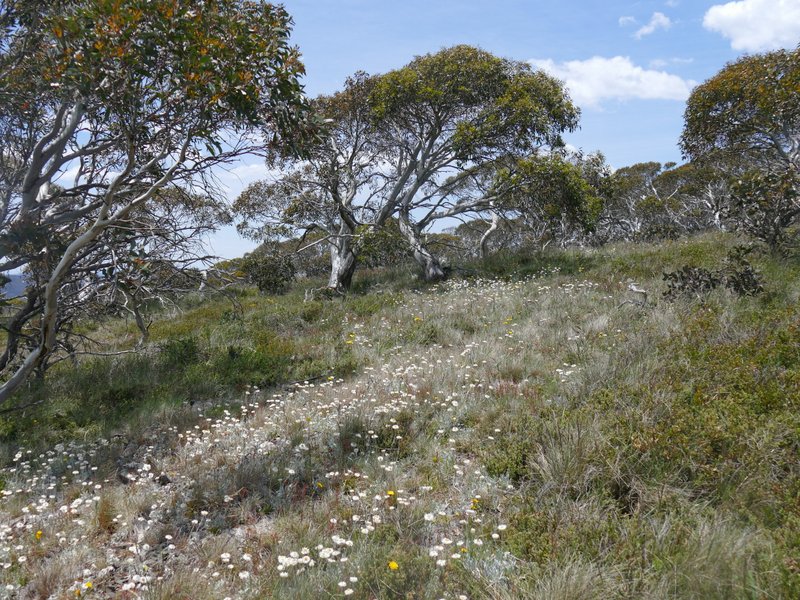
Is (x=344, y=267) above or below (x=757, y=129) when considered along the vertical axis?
below

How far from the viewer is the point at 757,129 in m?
17.5

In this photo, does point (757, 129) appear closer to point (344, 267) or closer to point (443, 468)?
point (344, 267)

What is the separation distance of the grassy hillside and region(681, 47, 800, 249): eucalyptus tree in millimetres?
2833

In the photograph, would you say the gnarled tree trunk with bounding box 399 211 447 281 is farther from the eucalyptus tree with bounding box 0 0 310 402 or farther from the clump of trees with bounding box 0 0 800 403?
the eucalyptus tree with bounding box 0 0 310 402

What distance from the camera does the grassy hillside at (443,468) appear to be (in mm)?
3023

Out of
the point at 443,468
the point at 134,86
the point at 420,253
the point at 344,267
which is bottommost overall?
the point at 443,468

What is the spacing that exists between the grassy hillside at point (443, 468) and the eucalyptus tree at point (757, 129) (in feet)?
9.30

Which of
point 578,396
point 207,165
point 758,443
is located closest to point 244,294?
point 207,165

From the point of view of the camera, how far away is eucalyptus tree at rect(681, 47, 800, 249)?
1002cm

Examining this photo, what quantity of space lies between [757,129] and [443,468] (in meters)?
19.5

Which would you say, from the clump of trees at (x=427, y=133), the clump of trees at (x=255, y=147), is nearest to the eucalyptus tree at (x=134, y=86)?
the clump of trees at (x=255, y=147)

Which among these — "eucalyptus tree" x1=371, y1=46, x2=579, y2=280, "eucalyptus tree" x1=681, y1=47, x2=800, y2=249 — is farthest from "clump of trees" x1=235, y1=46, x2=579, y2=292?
"eucalyptus tree" x1=681, y1=47, x2=800, y2=249

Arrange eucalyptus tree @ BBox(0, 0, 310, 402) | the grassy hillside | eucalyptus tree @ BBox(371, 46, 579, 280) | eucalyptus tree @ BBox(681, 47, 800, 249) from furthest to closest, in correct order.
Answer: eucalyptus tree @ BBox(371, 46, 579, 280), eucalyptus tree @ BBox(681, 47, 800, 249), eucalyptus tree @ BBox(0, 0, 310, 402), the grassy hillside

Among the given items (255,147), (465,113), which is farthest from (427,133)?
(255,147)
